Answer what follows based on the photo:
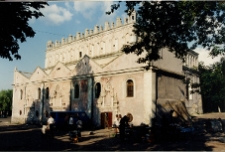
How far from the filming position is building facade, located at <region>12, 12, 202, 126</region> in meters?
19.9

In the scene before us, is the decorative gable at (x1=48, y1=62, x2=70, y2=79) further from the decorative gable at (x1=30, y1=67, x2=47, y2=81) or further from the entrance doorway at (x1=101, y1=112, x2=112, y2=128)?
the entrance doorway at (x1=101, y1=112, x2=112, y2=128)

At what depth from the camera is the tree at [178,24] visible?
8883 millimetres

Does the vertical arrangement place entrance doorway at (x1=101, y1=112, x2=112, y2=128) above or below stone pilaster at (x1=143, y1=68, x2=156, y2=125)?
below

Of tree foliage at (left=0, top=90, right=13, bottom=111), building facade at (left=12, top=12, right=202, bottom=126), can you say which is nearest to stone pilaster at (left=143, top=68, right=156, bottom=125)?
building facade at (left=12, top=12, right=202, bottom=126)

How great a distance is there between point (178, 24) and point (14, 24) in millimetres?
7567

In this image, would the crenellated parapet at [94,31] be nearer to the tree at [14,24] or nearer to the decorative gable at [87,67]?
the decorative gable at [87,67]

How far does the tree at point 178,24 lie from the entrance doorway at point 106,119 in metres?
12.7

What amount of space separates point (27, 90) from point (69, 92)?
33.9 ft

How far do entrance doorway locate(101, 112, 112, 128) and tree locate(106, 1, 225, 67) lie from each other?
41.8 ft

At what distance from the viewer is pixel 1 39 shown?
10.3 m

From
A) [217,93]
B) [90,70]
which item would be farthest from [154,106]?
[217,93]

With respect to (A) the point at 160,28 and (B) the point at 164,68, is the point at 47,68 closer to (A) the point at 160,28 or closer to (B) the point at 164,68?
(B) the point at 164,68

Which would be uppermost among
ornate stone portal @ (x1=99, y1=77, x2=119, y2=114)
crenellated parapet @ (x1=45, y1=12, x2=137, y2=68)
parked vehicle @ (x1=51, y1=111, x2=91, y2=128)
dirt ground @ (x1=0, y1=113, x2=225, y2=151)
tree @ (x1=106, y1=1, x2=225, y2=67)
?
crenellated parapet @ (x1=45, y1=12, x2=137, y2=68)

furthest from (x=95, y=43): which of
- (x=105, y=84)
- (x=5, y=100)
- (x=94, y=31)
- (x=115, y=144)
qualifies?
(x=5, y=100)
